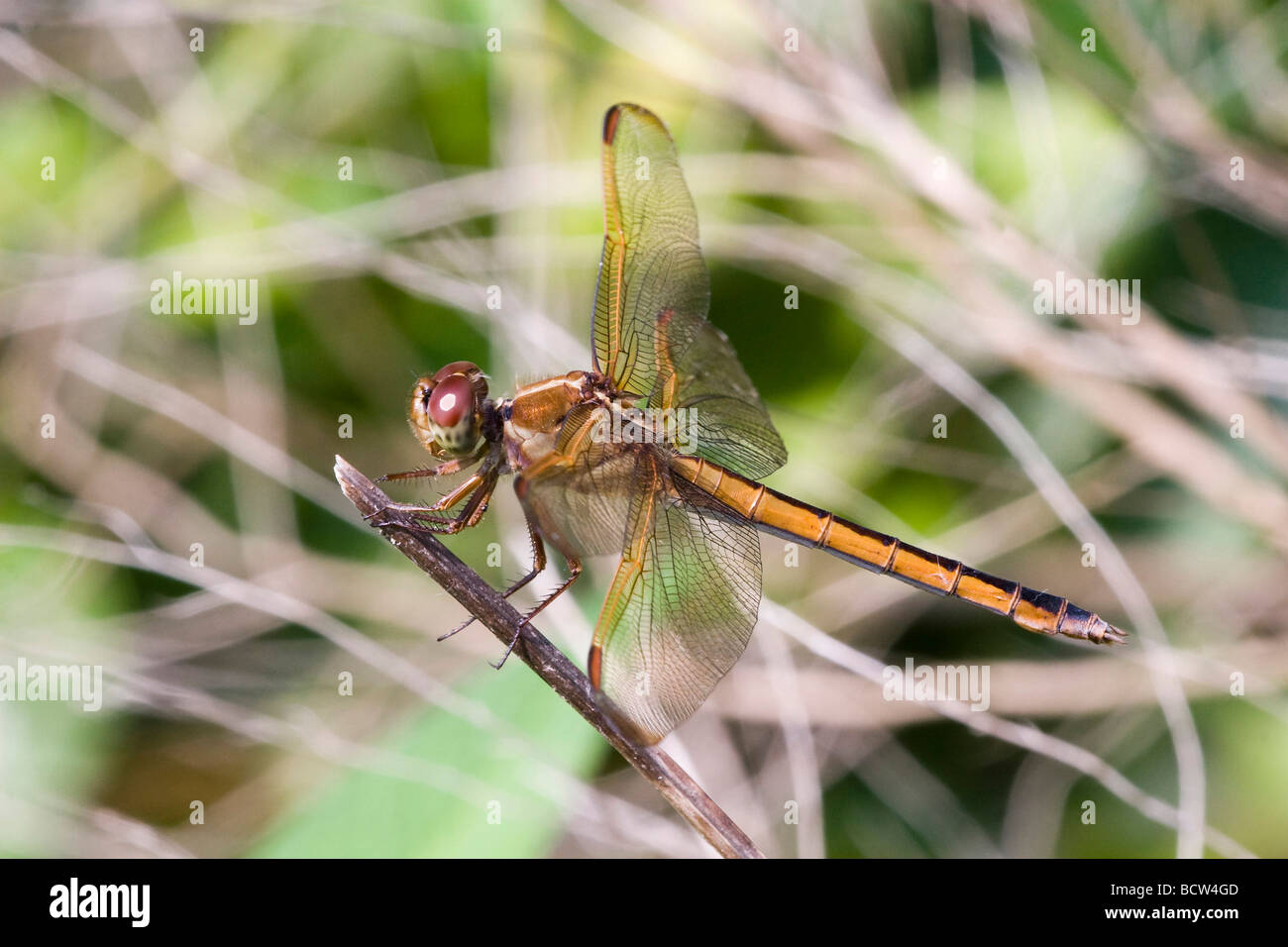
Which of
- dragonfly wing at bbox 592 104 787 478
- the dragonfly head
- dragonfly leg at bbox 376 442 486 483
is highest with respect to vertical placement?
dragonfly wing at bbox 592 104 787 478

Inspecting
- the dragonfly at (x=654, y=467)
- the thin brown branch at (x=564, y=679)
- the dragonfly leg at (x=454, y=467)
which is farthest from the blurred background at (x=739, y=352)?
the thin brown branch at (x=564, y=679)

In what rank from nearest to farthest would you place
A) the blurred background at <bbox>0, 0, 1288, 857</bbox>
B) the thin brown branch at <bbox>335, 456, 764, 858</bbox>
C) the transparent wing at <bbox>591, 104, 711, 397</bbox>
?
the thin brown branch at <bbox>335, 456, 764, 858</bbox>
the transparent wing at <bbox>591, 104, 711, 397</bbox>
the blurred background at <bbox>0, 0, 1288, 857</bbox>

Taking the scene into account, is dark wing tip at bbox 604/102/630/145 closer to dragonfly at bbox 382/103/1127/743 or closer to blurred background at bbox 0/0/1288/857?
dragonfly at bbox 382/103/1127/743

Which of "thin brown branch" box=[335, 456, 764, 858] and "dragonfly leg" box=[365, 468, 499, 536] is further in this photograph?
"dragonfly leg" box=[365, 468, 499, 536]

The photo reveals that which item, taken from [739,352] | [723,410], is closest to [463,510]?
[723,410]

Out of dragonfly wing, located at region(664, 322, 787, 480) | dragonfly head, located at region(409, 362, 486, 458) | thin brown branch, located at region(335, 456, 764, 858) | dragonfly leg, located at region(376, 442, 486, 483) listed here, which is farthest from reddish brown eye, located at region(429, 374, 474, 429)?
dragonfly wing, located at region(664, 322, 787, 480)

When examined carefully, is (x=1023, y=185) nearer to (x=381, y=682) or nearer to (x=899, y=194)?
(x=899, y=194)

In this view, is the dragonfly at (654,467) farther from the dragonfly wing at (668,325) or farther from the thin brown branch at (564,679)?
the thin brown branch at (564,679)
